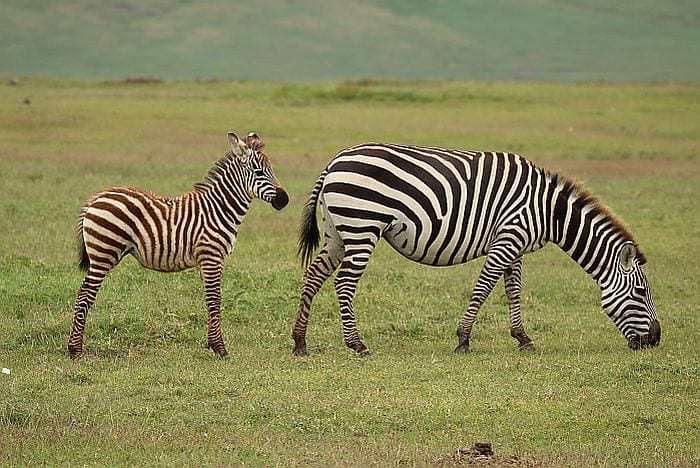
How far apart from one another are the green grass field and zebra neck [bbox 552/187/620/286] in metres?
0.83

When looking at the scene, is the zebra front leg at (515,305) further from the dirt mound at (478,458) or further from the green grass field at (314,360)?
the dirt mound at (478,458)

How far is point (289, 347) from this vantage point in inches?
411

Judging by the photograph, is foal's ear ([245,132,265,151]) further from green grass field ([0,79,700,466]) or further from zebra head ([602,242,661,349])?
zebra head ([602,242,661,349])

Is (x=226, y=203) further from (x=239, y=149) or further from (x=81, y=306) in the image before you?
(x=81, y=306)

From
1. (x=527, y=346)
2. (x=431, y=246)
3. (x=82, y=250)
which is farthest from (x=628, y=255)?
(x=82, y=250)

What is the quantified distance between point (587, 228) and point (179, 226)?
374 cm

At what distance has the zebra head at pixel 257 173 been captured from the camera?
394 inches

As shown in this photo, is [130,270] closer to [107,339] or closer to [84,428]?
[107,339]

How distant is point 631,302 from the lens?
10.5 meters

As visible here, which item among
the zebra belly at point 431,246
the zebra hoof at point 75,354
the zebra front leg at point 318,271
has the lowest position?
the zebra hoof at point 75,354

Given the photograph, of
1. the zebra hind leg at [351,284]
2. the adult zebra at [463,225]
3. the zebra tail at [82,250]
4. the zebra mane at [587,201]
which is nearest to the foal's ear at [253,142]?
the adult zebra at [463,225]

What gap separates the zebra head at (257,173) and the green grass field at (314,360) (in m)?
1.37

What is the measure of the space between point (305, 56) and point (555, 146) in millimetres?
80756

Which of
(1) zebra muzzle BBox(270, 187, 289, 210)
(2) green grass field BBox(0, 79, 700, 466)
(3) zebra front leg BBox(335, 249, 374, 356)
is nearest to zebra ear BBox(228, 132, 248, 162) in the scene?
(1) zebra muzzle BBox(270, 187, 289, 210)
